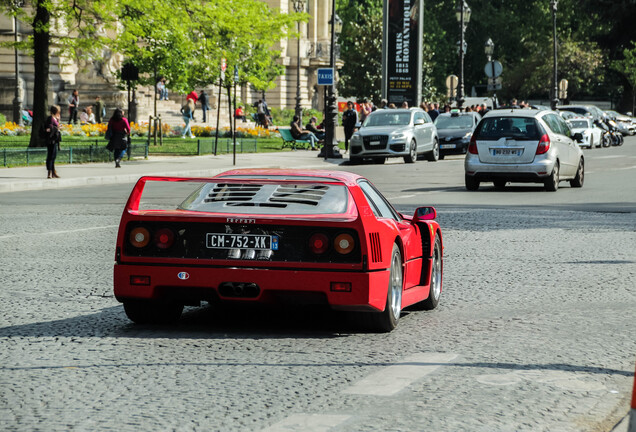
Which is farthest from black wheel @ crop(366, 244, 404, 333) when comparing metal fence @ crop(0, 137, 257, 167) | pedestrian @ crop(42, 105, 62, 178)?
metal fence @ crop(0, 137, 257, 167)

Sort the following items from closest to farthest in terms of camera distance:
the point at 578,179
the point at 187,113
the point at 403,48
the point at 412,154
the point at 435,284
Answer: the point at 435,284 < the point at 578,179 < the point at 412,154 < the point at 187,113 < the point at 403,48

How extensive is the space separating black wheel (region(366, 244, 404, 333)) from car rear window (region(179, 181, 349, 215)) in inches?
21.5

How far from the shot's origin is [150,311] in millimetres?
8312

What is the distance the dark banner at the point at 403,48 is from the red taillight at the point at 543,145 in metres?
29.7

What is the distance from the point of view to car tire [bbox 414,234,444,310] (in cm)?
933

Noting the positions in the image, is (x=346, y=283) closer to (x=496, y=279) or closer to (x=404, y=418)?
(x=404, y=418)

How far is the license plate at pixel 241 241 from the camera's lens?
786 centimetres

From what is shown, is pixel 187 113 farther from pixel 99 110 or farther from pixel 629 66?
pixel 629 66

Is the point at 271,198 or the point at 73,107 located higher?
the point at 73,107

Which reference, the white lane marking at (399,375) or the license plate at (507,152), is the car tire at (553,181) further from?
the white lane marking at (399,375)

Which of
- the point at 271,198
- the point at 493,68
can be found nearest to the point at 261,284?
the point at 271,198

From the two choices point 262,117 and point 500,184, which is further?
point 262,117

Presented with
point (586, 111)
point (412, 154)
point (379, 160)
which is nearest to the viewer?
point (412, 154)

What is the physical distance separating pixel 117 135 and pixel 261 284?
939 inches
